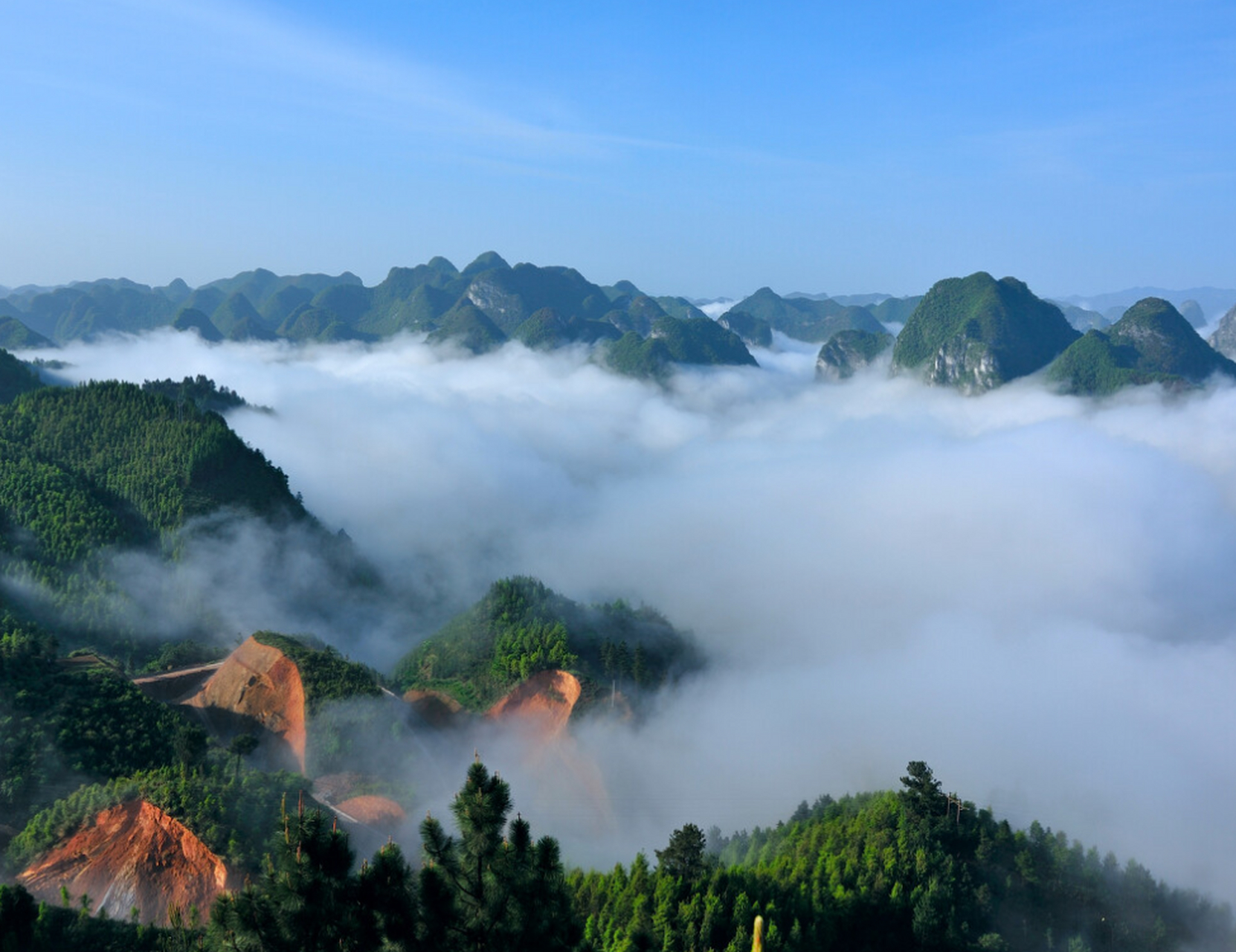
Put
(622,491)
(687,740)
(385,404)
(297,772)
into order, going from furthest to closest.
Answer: (385,404)
(622,491)
(687,740)
(297,772)

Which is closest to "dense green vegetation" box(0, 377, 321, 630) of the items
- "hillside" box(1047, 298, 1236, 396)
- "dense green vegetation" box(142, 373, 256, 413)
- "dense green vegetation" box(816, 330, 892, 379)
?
"dense green vegetation" box(142, 373, 256, 413)

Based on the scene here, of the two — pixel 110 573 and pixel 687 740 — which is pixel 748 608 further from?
pixel 110 573

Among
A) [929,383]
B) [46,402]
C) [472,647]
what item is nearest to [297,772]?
[472,647]

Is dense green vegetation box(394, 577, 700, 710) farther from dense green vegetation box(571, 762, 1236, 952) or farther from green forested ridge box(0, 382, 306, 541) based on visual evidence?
green forested ridge box(0, 382, 306, 541)

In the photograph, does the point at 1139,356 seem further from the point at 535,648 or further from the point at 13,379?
the point at 13,379

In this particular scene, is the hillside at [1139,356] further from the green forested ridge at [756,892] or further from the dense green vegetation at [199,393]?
the green forested ridge at [756,892]

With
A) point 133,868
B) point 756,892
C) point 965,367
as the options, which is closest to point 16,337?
point 965,367
